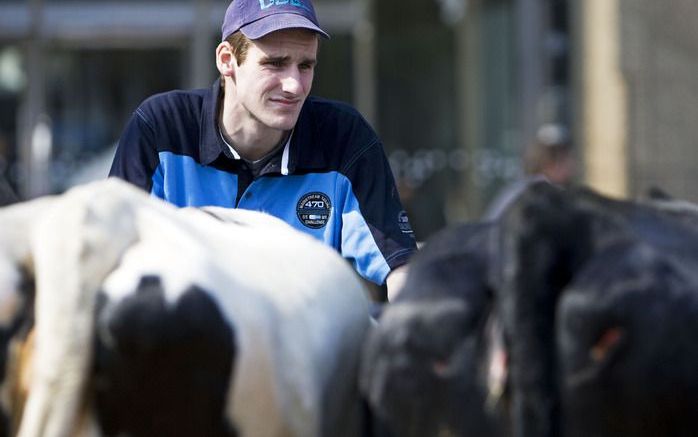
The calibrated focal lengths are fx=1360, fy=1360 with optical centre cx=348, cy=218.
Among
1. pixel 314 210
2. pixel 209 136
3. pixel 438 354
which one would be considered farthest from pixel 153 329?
pixel 209 136

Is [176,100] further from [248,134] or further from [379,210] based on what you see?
[379,210]

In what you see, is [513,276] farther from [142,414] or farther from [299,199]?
[299,199]

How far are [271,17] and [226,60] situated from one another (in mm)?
319

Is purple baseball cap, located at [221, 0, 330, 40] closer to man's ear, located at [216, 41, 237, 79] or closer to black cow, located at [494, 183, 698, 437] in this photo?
man's ear, located at [216, 41, 237, 79]

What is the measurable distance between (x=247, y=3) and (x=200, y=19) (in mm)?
8061

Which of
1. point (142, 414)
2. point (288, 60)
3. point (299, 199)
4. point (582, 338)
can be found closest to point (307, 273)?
point (142, 414)

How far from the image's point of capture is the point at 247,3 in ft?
11.6

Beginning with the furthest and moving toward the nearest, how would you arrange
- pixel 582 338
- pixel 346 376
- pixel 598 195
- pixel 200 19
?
pixel 200 19 → pixel 346 376 → pixel 598 195 → pixel 582 338

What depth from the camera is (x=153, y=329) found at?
2055 millimetres

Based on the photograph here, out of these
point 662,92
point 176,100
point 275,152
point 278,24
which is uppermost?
point 278,24

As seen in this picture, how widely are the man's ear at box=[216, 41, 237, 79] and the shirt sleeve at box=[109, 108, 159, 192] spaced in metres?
0.31

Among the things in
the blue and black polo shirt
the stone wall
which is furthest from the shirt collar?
the stone wall

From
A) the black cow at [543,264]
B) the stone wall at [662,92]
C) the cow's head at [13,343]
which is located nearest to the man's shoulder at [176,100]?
the cow's head at [13,343]

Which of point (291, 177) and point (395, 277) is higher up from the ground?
point (291, 177)
